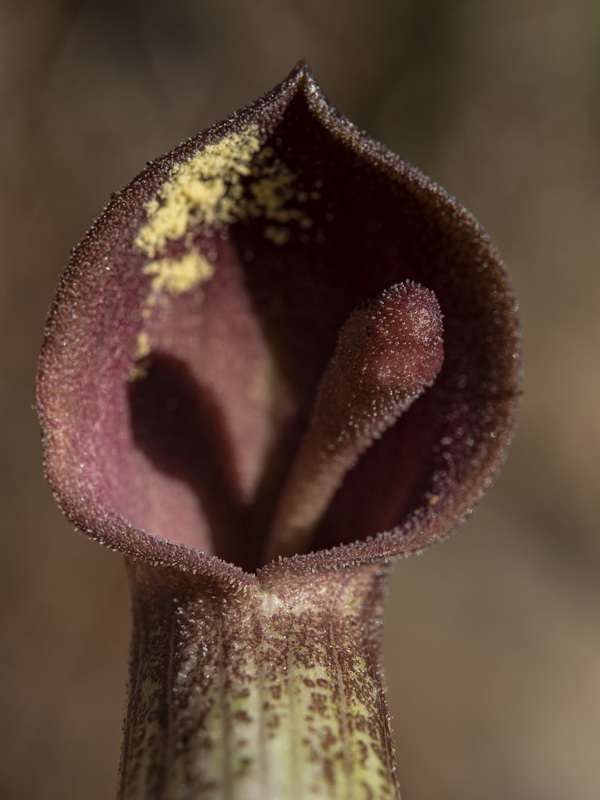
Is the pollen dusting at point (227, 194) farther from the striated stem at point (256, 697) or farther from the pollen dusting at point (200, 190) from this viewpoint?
the striated stem at point (256, 697)

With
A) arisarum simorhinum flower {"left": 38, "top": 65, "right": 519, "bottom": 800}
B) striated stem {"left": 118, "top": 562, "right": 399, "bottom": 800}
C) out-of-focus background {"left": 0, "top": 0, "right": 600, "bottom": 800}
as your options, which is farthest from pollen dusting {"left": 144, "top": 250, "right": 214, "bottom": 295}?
→ out-of-focus background {"left": 0, "top": 0, "right": 600, "bottom": 800}

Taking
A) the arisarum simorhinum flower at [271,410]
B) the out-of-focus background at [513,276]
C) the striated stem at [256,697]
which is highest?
the out-of-focus background at [513,276]

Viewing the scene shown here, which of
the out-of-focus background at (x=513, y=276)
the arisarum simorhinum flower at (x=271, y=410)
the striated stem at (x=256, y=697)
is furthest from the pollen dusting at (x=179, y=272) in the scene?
the out-of-focus background at (x=513, y=276)

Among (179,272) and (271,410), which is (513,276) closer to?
(271,410)

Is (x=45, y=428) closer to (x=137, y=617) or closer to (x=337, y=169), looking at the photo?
(x=137, y=617)

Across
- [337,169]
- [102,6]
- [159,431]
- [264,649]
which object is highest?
[102,6]

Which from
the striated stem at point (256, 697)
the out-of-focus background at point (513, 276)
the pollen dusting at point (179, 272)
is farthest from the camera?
the out-of-focus background at point (513, 276)

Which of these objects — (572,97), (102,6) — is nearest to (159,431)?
(102,6)
